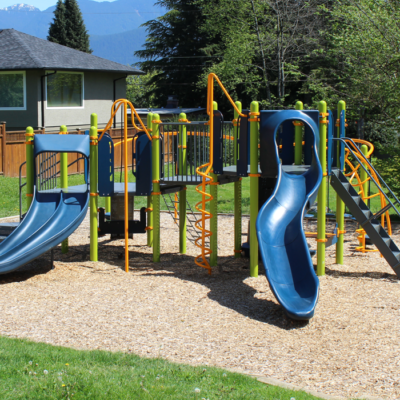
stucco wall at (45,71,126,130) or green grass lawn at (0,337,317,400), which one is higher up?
stucco wall at (45,71,126,130)

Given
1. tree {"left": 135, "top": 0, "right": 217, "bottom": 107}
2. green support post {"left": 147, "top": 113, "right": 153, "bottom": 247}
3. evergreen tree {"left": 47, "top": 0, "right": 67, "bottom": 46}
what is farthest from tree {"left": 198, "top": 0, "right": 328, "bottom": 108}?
evergreen tree {"left": 47, "top": 0, "right": 67, "bottom": 46}

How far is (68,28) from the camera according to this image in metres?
55.1

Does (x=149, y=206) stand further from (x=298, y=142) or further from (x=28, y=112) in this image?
(x=28, y=112)

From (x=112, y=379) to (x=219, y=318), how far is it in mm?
2173

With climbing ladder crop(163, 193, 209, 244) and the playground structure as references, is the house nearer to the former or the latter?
climbing ladder crop(163, 193, 209, 244)

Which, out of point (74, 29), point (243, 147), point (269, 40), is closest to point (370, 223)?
point (243, 147)

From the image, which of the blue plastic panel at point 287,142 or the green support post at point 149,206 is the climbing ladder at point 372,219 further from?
the green support post at point 149,206

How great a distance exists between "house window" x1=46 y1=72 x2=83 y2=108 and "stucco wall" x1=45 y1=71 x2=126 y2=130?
26 centimetres

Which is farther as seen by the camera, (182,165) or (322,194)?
(182,165)

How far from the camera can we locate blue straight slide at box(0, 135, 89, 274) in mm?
7902

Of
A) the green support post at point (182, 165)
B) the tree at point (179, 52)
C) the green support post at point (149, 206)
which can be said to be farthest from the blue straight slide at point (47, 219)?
the tree at point (179, 52)

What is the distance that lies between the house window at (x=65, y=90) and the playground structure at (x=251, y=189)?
16.2 meters

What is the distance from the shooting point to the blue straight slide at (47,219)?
790 cm

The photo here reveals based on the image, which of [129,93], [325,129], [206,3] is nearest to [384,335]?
[325,129]
